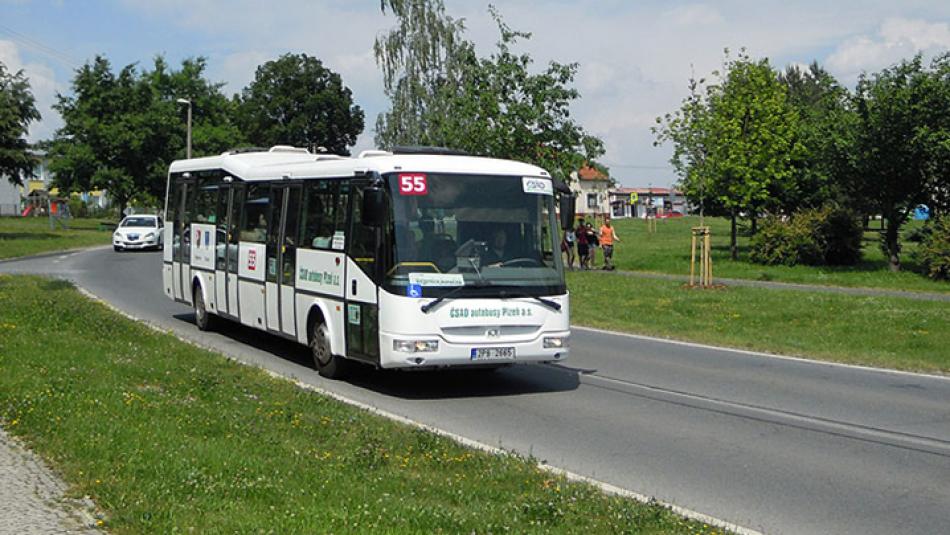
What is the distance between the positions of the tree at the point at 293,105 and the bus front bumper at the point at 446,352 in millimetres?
85111

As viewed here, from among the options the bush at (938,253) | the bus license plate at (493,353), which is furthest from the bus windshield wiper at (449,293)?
the bush at (938,253)

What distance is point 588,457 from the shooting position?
9422 millimetres

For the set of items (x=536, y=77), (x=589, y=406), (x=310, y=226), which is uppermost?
(x=536, y=77)

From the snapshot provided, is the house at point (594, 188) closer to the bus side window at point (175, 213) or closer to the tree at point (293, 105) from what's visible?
the bus side window at point (175, 213)

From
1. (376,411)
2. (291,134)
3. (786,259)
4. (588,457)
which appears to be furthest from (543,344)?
(291,134)

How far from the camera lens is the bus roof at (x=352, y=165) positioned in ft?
42.2

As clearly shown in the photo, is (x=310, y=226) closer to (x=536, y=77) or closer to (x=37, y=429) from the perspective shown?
(x=37, y=429)

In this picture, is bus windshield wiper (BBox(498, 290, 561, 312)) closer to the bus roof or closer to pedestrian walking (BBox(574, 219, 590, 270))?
the bus roof

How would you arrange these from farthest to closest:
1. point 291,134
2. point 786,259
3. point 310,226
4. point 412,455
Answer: point 291,134 < point 786,259 < point 310,226 < point 412,455

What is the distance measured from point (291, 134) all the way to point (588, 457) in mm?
89736

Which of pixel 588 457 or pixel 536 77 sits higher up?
pixel 536 77

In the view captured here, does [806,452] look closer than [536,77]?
Yes

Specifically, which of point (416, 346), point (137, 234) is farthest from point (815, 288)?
point (137, 234)

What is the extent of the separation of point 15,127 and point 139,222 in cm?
808
